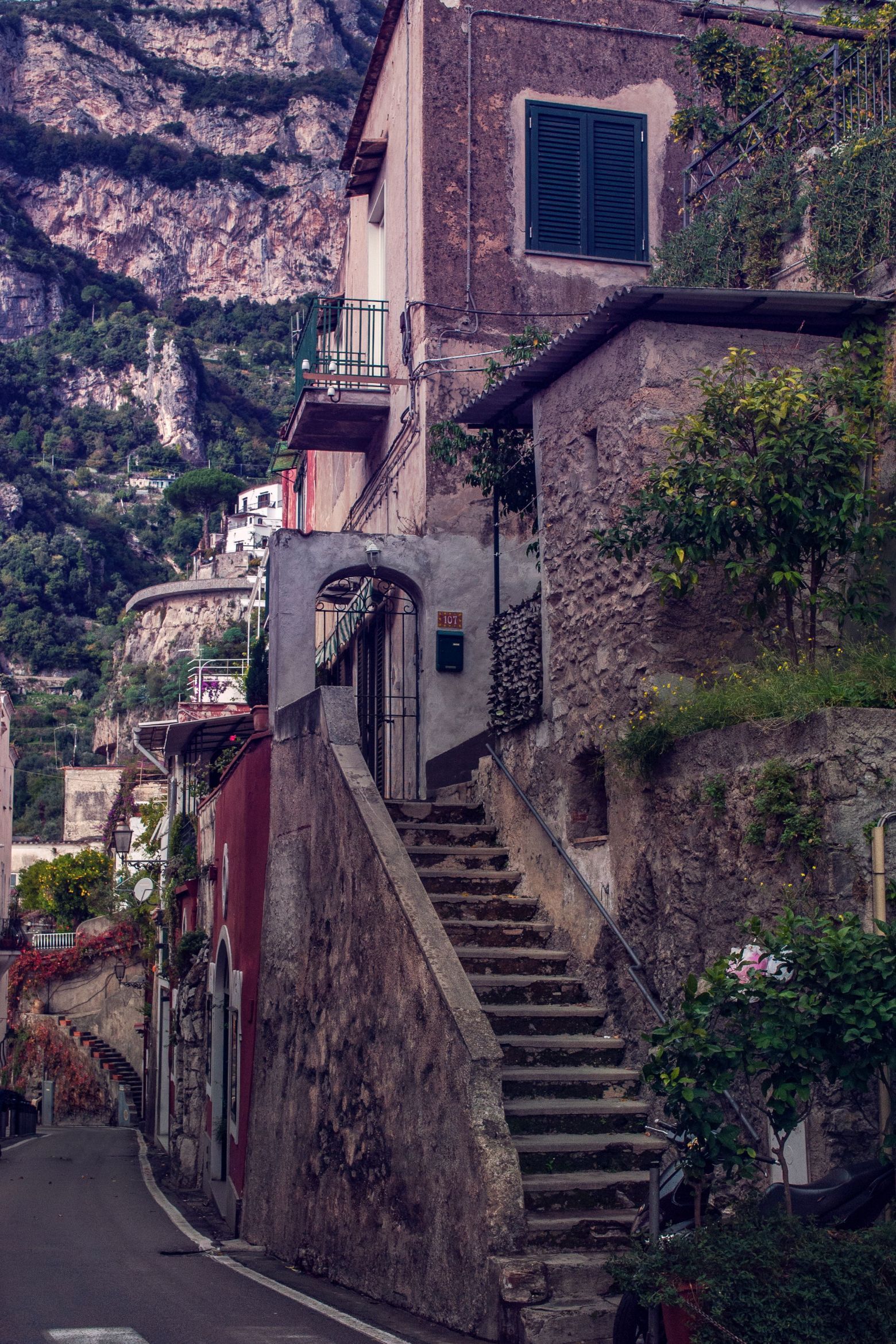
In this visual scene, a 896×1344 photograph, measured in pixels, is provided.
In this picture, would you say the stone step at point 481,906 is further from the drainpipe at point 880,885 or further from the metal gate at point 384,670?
the drainpipe at point 880,885

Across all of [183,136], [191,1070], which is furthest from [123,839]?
[183,136]

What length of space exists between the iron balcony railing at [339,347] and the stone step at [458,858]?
6.24m

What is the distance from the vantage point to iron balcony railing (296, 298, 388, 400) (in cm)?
1606

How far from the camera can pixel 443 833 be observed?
11.6 meters

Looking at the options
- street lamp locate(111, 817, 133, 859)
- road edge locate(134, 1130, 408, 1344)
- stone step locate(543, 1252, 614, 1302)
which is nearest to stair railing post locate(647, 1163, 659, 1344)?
stone step locate(543, 1252, 614, 1302)

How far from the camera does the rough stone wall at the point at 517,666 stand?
1142cm

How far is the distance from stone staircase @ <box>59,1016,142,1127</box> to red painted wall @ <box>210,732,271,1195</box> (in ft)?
87.5

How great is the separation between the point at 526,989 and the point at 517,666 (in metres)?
2.99

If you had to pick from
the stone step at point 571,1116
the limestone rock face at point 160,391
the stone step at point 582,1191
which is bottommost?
the stone step at point 582,1191

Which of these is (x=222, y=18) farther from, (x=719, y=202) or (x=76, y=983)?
(x=719, y=202)

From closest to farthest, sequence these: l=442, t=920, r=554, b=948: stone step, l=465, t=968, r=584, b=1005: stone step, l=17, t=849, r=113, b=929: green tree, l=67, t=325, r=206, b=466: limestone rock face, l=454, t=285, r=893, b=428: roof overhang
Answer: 1. l=454, t=285, r=893, b=428: roof overhang
2. l=465, t=968, r=584, b=1005: stone step
3. l=442, t=920, r=554, b=948: stone step
4. l=17, t=849, r=113, b=929: green tree
5. l=67, t=325, r=206, b=466: limestone rock face

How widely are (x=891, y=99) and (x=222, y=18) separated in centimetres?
14612

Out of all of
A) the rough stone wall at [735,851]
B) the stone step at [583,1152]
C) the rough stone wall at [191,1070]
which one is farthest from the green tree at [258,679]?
the stone step at [583,1152]

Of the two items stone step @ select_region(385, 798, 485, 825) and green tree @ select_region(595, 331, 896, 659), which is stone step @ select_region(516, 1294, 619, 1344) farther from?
stone step @ select_region(385, 798, 485, 825)
